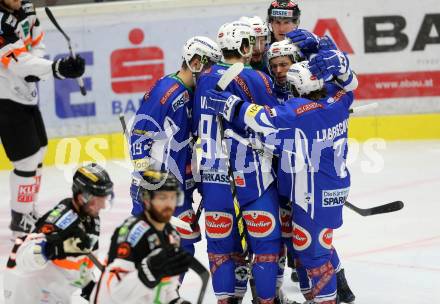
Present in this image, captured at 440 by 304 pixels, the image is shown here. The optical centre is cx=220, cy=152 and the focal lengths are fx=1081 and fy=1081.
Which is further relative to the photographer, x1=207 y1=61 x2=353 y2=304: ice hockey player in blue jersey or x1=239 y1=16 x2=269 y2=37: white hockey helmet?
x1=239 y1=16 x2=269 y2=37: white hockey helmet

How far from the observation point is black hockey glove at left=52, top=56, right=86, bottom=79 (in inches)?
275

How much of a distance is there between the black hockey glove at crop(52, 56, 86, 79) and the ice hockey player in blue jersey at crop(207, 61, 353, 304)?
188 centimetres

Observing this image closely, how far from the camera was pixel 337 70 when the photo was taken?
5266mm

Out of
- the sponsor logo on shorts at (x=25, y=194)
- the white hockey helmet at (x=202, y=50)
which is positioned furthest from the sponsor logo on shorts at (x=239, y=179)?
the sponsor logo on shorts at (x=25, y=194)

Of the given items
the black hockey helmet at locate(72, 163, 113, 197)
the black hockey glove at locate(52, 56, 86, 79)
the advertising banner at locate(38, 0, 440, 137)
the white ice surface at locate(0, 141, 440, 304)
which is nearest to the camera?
the black hockey helmet at locate(72, 163, 113, 197)

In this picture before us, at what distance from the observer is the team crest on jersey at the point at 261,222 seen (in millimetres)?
5348

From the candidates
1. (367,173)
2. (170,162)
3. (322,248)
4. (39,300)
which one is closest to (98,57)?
(367,173)

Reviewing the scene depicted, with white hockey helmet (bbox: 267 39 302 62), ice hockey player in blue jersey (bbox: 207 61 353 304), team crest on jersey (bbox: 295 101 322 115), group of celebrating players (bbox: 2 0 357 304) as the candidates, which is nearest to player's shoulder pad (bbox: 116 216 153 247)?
group of celebrating players (bbox: 2 0 357 304)

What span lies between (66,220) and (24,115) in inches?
122

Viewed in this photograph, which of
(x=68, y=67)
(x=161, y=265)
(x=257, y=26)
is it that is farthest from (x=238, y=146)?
(x=68, y=67)

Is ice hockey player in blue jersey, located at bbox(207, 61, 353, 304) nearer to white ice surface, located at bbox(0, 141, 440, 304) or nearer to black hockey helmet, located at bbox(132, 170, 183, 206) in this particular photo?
white ice surface, located at bbox(0, 141, 440, 304)

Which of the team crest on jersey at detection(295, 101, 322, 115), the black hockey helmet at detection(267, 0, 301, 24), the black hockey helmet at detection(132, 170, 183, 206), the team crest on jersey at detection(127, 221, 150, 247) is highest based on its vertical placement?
the black hockey helmet at detection(267, 0, 301, 24)

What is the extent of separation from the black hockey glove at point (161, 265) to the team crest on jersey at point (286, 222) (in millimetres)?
1802

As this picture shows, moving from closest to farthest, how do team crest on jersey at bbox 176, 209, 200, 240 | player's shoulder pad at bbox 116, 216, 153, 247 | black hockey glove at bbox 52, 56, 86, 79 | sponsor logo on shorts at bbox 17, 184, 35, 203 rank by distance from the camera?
player's shoulder pad at bbox 116, 216, 153, 247
team crest on jersey at bbox 176, 209, 200, 240
black hockey glove at bbox 52, 56, 86, 79
sponsor logo on shorts at bbox 17, 184, 35, 203
